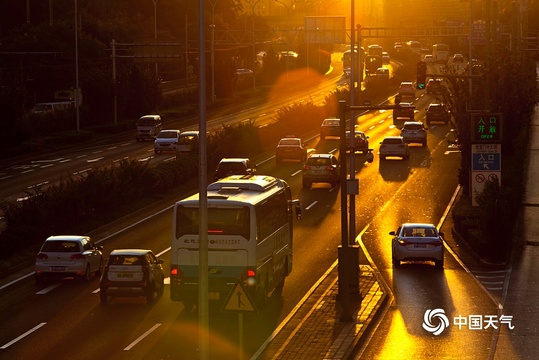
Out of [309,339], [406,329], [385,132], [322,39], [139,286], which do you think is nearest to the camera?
[309,339]

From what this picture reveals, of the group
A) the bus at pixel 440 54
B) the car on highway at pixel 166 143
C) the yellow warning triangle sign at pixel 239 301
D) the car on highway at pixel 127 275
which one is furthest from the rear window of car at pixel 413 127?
the bus at pixel 440 54

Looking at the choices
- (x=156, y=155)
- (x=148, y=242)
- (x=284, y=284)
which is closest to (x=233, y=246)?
(x=284, y=284)

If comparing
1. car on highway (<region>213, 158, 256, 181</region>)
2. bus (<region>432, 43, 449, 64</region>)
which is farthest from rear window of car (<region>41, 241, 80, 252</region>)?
bus (<region>432, 43, 449, 64</region>)

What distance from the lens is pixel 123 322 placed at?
33562 millimetres

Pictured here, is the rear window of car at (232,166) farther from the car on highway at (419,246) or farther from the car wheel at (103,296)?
the car wheel at (103,296)

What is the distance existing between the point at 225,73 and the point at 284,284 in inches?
3316

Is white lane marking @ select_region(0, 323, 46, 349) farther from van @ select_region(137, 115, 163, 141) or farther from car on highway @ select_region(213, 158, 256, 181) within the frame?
van @ select_region(137, 115, 163, 141)

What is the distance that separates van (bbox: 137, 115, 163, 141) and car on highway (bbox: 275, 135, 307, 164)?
17020 millimetres

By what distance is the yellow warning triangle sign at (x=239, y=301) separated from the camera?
75.3 ft

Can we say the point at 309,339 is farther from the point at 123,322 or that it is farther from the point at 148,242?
the point at 148,242

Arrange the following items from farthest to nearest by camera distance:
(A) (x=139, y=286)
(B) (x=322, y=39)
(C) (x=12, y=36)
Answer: (C) (x=12, y=36) → (B) (x=322, y=39) → (A) (x=139, y=286)

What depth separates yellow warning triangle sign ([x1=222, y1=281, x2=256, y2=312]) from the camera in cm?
2294

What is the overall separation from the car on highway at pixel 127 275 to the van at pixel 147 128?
55595 millimetres

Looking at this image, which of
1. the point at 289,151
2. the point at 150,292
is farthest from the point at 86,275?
the point at 289,151
